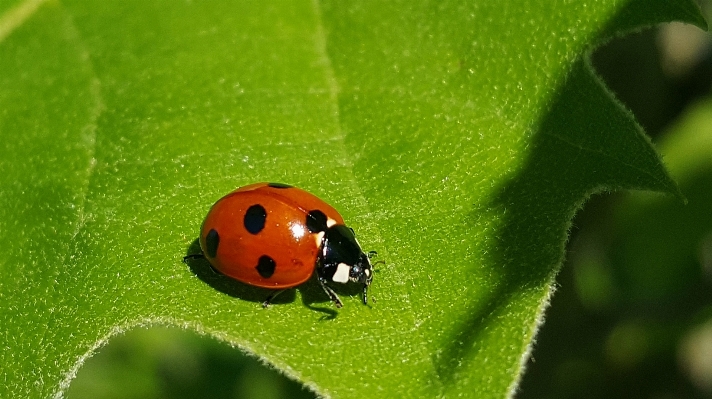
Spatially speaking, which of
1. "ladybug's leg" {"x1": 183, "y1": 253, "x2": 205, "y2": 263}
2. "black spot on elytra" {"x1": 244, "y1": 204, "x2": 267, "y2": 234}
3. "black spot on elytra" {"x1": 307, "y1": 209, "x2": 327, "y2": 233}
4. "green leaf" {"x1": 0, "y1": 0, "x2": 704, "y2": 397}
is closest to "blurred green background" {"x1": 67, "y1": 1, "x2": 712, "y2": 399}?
"green leaf" {"x1": 0, "y1": 0, "x2": 704, "y2": 397}

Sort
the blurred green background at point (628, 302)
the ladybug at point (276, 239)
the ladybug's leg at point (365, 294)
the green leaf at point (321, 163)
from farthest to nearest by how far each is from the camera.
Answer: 1. the blurred green background at point (628, 302)
2. the ladybug at point (276, 239)
3. the ladybug's leg at point (365, 294)
4. the green leaf at point (321, 163)

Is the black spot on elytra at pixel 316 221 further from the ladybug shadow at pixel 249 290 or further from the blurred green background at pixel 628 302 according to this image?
the blurred green background at pixel 628 302

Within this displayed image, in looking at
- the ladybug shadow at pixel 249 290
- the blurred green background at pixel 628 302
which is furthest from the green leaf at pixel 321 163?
the blurred green background at pixel 628 302

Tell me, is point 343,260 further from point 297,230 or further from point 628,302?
point 628,302

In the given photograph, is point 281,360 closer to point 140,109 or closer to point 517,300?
point 517,300

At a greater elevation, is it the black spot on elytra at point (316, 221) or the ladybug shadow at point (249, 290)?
the black spot on elytra at point (316, 221)

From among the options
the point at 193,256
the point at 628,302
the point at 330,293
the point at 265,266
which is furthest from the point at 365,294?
the point at 628,302

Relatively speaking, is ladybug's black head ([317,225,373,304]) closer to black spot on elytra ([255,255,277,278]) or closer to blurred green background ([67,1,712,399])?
black spot on elytra ([255,255,277,278])
